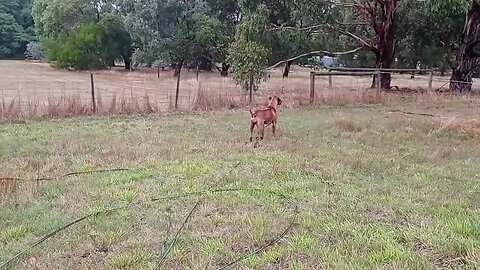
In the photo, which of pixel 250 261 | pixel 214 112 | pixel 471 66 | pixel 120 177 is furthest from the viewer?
pixel 471 66

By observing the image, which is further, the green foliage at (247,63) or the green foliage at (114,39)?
the green foliage at (114,39)

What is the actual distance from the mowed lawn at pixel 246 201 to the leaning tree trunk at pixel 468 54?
988cm

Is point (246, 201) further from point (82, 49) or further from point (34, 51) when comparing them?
point (34, 51)

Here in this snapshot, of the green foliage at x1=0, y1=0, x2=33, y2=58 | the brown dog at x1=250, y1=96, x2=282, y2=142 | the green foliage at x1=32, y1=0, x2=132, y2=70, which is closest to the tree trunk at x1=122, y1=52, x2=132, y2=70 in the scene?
the green foliage at x1=32, y1=0, x2=132, y2=70

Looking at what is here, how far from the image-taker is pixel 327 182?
471 cm

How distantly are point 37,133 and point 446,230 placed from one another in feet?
21.9

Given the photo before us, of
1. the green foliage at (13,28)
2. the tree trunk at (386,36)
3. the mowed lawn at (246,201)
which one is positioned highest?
the green foliage at (13,28)

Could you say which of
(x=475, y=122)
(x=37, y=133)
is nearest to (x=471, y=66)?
(x=475, y=122)

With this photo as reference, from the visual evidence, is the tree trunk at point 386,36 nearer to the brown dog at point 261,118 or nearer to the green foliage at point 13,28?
the brown dog at point 261,118

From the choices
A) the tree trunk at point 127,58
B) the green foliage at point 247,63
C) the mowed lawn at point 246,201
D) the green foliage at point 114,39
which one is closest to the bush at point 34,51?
the tree trunk at point 127,58

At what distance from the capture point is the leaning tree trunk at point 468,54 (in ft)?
53.3

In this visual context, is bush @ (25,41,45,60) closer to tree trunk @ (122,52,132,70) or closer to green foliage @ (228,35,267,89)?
tree trunk @ (122,52,132,70)

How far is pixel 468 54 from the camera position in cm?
1675

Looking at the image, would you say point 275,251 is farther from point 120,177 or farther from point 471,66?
point 471,66
